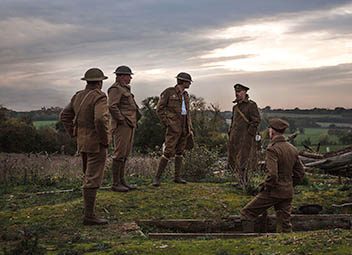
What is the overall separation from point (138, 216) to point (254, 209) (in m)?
2.17

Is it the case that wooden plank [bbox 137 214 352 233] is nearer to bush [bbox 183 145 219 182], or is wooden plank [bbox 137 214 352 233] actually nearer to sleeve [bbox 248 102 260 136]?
sleeve [bbox 248 102 260 136]

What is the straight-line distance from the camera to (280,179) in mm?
9406

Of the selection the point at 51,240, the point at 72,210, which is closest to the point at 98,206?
the point at 72,210

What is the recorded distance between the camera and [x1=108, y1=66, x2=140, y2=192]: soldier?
38.3ft

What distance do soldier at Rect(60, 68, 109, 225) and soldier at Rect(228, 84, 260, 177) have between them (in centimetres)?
398

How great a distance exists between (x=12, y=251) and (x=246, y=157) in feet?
22.7

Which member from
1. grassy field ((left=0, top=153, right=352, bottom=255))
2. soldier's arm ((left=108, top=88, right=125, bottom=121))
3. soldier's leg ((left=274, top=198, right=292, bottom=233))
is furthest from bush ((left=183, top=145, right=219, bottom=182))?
soldier's leg ((left=274, top=198, right=292, bottom=233))

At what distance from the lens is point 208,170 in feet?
50.1

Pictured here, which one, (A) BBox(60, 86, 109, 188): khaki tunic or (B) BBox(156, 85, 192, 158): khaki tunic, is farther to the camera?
(B) BBox(156, 85, 192, 158): khaki tunic

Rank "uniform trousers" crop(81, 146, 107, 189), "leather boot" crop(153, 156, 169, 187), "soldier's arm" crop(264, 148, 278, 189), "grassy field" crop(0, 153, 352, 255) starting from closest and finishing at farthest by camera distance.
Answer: "grassy field" crop(0, 153, 352, 255), "soldier's arm" crop(264, 148, 278, 189), "uniform trousers" crop(81, 146, 107, 189), "leather boot" crop(153, 156, 169, 187)

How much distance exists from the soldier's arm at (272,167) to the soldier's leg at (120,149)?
360cm

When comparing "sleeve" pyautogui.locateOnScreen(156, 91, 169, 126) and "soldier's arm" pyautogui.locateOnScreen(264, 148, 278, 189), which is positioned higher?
"sleeve" pyautogui.locateOnScreen(156, 91, 169, 126)

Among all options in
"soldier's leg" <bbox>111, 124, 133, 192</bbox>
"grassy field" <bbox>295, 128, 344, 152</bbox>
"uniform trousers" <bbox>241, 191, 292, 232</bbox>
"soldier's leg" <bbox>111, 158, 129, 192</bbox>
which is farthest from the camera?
"grassy field" <bbox>295, 128, 344, 152</bbox>

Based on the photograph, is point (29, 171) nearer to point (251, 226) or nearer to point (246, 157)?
point (246, 157)
